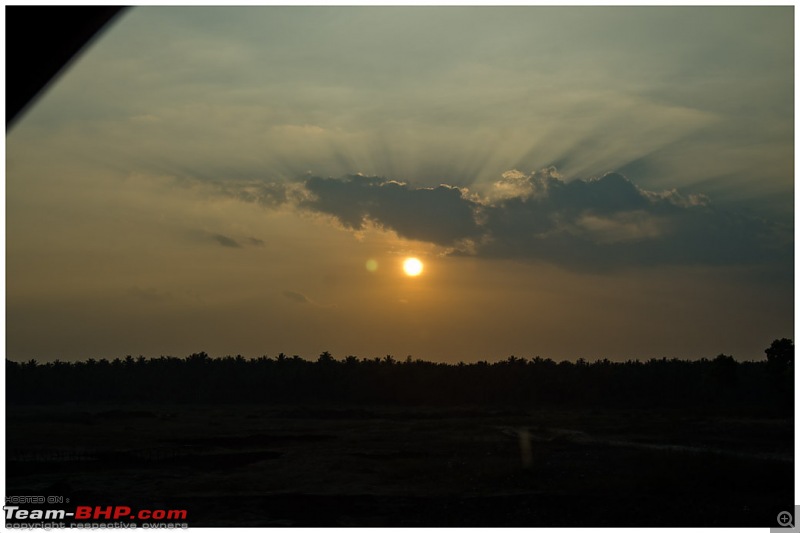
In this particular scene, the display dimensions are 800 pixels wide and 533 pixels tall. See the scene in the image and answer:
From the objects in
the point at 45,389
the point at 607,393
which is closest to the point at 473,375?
the point at 607,393

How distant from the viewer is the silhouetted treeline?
81.4 m

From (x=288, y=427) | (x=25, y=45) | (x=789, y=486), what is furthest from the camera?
(x=288, y=427)

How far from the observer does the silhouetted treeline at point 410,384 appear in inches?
3205

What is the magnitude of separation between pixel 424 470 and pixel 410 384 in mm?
61349

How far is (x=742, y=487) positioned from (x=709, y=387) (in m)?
58.3

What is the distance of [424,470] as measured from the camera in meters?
31.3

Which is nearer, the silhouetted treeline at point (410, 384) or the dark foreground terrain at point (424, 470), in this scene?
the dark foreground terrain at point (424, 470)

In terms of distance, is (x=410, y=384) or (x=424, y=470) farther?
(x=410, y=384)

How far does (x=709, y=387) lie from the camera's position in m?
80.1

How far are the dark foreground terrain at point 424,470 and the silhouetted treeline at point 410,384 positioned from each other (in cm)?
2421

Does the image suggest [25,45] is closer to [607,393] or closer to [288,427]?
[288,427]

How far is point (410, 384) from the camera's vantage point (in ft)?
303

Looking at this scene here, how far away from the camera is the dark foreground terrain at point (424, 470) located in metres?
23.0

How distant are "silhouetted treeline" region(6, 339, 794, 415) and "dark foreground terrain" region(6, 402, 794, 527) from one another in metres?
24.2
